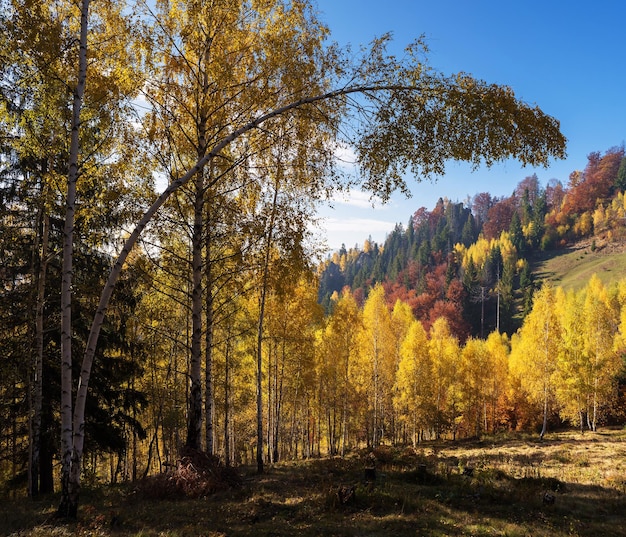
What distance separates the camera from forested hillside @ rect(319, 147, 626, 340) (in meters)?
97.1

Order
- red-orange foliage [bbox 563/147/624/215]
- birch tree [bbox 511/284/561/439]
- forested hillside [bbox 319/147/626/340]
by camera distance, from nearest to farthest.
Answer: birch tree [bbox 511/284/561/439] → forested hillside [bbox 319/147/626/340] → red-orange foliage [bbox 563/147/624/215]

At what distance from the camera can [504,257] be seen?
115 metres

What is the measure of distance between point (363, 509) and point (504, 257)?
4738 inches

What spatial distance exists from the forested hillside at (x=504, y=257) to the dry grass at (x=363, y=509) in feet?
259

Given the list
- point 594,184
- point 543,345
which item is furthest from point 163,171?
point 594,184

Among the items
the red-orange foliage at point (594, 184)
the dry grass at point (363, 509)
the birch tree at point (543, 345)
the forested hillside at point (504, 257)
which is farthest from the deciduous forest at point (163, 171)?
the red-orange foliage at point (594, 184)

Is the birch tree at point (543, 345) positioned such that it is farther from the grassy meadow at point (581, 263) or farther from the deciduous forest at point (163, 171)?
the grassy meadow at point (581, 263)

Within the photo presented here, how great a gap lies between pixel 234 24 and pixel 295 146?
284 cm

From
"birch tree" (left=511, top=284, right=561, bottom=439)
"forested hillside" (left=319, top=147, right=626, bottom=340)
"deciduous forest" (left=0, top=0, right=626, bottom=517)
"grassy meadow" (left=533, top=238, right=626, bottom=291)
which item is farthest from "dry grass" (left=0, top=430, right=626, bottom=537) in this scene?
"grassy meadow" (left=533, top=238, right=626, bottom=291)

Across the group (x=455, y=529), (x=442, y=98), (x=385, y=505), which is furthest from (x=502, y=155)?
(x=385, y=505)

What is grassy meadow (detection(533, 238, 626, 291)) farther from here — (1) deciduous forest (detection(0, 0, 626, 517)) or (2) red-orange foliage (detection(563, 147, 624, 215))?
(1) deciduous forest (detection(0, 0, 626, 517))

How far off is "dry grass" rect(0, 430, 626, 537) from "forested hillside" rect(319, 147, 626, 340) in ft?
259

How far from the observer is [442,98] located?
23.0 ft

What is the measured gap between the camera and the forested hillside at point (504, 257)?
97062 mm
